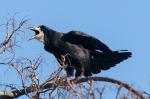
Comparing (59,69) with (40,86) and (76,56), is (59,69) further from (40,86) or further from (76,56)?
(76,56)

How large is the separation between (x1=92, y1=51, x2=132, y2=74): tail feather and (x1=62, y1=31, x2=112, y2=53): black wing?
0.37 ft

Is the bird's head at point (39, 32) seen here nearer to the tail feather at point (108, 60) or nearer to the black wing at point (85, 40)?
→ the black wing at point (85, 40)

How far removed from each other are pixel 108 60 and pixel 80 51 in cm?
54

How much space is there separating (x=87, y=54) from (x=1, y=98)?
10.2 feet

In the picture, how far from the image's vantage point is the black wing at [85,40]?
8697 mm

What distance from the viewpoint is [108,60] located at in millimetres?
8719

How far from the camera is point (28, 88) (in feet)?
19.0

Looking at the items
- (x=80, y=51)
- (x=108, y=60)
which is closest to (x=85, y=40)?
(x=80, y=51)

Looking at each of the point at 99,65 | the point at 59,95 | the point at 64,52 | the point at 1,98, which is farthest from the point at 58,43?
the point at 59,95

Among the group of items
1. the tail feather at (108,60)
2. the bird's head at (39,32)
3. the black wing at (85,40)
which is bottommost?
the tail feather at (108,60)

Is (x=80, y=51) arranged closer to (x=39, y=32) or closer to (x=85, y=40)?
(x=85, y=40)

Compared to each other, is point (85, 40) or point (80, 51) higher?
point (85, 40)

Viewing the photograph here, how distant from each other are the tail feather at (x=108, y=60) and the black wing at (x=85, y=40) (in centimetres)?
11

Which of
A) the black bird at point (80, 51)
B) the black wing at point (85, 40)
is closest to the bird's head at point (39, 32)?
the black bird at point (80, 51)
